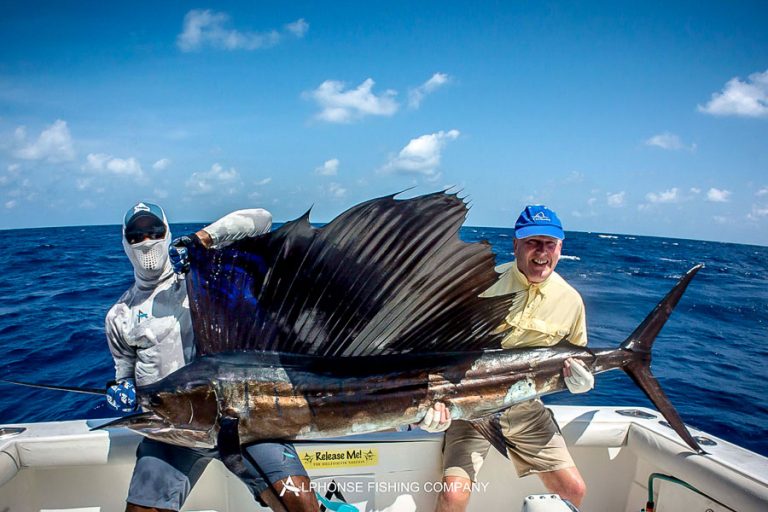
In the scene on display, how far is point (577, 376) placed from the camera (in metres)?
1.75

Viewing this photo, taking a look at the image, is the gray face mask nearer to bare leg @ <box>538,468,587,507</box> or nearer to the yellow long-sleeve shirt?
the yellow long-sleeve shirt

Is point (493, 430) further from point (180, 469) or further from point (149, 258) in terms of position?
point (149, 258)

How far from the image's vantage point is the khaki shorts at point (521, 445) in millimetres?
2189

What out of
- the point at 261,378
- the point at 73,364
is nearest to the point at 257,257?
the point at 261,378

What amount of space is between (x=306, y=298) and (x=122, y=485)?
140 cm

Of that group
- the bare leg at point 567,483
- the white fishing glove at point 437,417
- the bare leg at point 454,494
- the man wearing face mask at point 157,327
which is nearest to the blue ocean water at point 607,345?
the man wearing face mask at point 157,327

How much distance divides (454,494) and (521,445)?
14.8 inches

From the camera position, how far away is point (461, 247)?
1.59 metres

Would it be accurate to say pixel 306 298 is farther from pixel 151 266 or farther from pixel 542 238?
pixel 542 238

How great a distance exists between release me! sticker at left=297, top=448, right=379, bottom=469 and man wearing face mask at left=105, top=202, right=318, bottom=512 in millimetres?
452

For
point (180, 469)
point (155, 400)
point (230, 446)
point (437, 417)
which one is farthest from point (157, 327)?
point (437, 417)

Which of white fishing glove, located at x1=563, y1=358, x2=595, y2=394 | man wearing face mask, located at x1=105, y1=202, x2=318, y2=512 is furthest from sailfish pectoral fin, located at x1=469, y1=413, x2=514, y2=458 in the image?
man wearing face mask, located at x1=105, y1=202, x2=318, y2=512

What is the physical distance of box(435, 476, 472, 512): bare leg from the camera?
2127 mm

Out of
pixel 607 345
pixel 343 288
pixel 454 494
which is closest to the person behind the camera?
pixel 343 288
